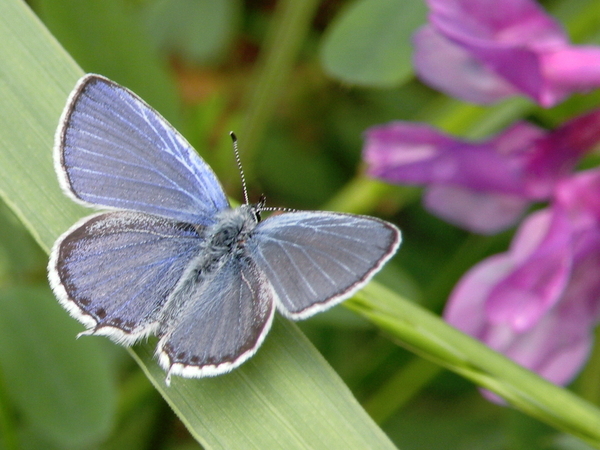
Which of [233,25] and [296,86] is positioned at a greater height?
[233,25]

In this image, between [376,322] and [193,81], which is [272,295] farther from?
[193,81]

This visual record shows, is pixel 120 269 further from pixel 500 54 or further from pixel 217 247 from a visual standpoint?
pixel 500 54

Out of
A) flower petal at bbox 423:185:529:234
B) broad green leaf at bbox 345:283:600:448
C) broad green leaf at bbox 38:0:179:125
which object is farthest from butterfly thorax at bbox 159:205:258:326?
broad green leaf at bbox 38:0:179:125

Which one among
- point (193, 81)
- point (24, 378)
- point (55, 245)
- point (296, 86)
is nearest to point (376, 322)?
point (55, 245)

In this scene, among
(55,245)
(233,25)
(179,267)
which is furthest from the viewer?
A: (233,25)

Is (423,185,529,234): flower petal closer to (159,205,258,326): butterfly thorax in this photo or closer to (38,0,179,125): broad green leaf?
(159,205,258,326): butterfly thorax

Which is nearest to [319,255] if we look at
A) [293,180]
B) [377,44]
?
[377,44]
